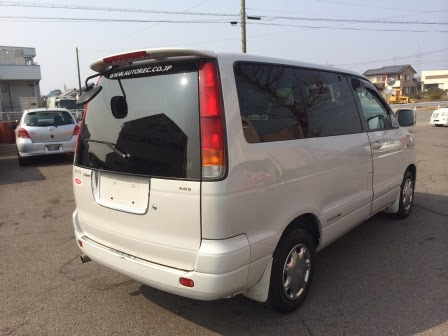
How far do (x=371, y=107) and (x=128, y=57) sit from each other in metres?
2.80

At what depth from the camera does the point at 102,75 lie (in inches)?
121

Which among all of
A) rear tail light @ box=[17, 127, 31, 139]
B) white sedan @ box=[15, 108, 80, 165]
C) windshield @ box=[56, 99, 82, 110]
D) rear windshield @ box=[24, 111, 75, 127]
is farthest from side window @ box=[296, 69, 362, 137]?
windshield @ box=[56, 99, 82, 110]

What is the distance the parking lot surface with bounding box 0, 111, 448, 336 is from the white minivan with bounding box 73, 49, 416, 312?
1.04 ft

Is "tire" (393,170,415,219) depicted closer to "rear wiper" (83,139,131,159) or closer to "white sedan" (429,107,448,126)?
"rear wiper" (83,139,131,159)

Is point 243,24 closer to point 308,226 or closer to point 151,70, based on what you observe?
point 308,226

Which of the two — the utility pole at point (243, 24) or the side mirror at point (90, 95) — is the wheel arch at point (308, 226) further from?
the utility pole at point (243, 24)

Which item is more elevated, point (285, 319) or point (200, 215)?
point (200, 215)

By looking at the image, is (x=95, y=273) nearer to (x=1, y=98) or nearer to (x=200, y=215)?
(x=200, y=215)

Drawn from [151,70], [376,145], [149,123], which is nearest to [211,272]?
[149,123]

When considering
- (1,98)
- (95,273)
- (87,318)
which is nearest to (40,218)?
(95,273)

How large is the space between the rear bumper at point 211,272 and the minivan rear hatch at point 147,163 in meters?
0.06

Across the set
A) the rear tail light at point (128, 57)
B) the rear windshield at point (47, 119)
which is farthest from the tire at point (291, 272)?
the rear windshield at point (47, 119)

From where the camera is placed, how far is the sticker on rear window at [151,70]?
250 cm

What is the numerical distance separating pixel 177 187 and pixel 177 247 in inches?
15.4
